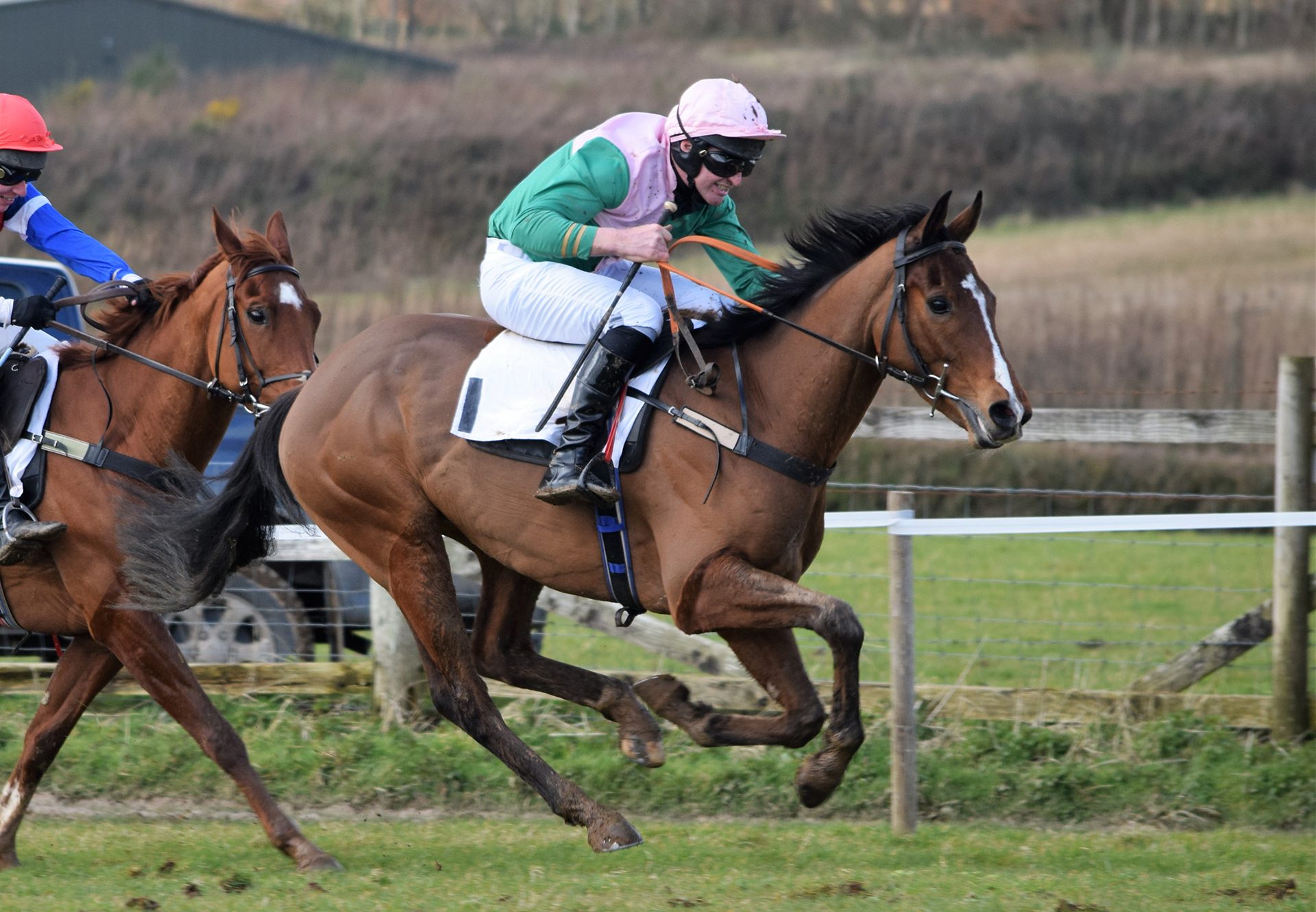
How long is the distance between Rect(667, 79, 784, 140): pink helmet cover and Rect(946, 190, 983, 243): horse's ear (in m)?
0.64

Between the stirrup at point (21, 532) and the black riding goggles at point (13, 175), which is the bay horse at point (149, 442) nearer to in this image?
the stirrup at point (21, 532)

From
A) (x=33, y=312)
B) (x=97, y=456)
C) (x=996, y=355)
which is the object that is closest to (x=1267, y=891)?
(x=996, y=355)

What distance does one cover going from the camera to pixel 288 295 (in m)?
5.11

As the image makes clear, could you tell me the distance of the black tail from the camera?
4.88m

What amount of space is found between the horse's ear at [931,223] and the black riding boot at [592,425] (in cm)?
92

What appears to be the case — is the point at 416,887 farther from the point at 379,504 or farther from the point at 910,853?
the point at 910,853

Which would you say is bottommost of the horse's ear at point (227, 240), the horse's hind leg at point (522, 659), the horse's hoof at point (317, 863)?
the horse's hoof at point (317, 863)

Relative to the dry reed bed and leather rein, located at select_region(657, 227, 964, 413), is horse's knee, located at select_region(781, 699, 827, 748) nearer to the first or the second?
leather rein, located at select_region(657, 227, 964, 413)

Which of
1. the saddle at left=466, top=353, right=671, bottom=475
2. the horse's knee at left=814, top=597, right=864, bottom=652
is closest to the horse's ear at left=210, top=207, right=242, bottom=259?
the saddle at left=466, top=353, right=671, bottom=475

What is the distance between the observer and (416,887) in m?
4.57

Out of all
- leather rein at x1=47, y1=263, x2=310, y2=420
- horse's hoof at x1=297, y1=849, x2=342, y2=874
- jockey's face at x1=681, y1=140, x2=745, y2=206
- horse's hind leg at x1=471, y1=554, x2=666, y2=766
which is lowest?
horse's hoof at x1=297, y1=849, x2=342, y2=874

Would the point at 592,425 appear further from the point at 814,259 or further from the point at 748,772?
the point at 748,772

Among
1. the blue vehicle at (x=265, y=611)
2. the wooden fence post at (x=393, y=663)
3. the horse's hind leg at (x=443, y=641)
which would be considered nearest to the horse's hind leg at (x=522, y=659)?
the horse's hind leg at (x=443, y=641)

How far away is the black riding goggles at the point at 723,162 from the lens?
15.1 feet
